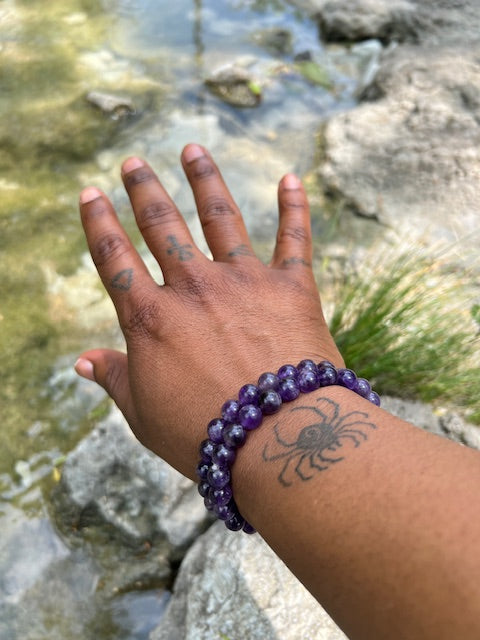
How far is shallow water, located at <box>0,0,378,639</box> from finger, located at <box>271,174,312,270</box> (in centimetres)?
110

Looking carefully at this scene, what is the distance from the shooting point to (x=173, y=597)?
5.91ft

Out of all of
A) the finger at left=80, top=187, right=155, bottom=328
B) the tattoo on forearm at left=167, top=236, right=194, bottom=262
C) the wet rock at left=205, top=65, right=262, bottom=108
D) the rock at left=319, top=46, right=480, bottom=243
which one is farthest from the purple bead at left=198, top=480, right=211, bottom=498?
the wet rock at left=205, top=65, right=262, bottom=108

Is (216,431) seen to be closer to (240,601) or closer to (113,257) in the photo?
(113,257)

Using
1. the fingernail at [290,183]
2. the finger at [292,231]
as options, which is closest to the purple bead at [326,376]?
the finger at [292,231]

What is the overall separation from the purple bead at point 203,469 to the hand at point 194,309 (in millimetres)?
82

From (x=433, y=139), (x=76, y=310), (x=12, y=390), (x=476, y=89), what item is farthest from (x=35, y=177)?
(x=476, y=89)

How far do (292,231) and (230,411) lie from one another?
738mm

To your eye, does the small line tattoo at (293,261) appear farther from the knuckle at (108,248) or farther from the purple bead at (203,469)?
the purple bead at (203,469)

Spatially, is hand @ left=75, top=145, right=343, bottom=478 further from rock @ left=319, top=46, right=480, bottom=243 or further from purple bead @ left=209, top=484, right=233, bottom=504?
rock @ left=319, top=46, right=480, bottom=243

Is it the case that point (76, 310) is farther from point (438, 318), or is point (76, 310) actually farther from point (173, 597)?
point (438, 318)

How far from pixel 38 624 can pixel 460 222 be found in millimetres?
2467

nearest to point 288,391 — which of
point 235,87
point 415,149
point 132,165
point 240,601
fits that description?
point 240,601

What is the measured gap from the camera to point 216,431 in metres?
1.13

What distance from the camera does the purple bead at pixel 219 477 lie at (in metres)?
1.10
